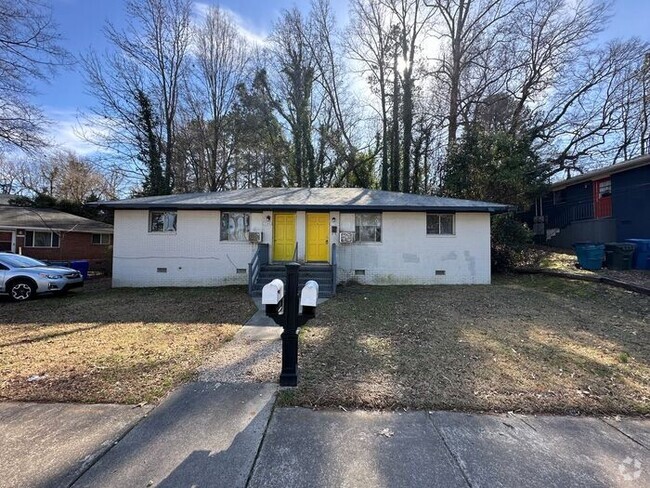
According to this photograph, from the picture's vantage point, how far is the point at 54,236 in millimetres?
18656

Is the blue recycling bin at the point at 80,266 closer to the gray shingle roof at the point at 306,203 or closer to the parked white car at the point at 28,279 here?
the parked white car at the point at 28,279

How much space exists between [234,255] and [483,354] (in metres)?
8.99

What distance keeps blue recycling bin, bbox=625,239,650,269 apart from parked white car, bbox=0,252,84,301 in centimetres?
1867

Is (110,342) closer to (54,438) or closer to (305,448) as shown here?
(54,438)

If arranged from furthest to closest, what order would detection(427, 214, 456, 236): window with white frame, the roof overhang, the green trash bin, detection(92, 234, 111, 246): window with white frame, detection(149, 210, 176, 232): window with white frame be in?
detection(92, 234, 111, 246): window with white frame < detection(427, 214, 456, 236): window with white frame < detection(149, 210, 176, 232): window with white frame < the roof overhang < the green trash bin

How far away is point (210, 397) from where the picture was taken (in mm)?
3555

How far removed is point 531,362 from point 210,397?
422cm

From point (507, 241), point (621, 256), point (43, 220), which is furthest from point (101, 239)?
point (621, 256)

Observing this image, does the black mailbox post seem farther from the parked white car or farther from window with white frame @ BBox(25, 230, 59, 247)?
window with white frame @ BBox(25, 230, 59, 247)

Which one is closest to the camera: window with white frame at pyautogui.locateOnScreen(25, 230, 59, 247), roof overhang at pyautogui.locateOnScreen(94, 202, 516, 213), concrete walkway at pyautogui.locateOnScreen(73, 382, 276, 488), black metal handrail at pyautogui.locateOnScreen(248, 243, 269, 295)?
concrete walkway at pyautogui.locateOnScreen(73, 382, 276, 488)

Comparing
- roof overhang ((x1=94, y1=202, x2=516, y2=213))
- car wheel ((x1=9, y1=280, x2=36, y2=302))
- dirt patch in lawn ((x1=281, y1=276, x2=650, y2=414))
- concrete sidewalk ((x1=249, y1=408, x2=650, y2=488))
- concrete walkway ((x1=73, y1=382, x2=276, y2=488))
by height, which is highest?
roof overhang ((x1=94, y1=202, x2=516, y2=213))

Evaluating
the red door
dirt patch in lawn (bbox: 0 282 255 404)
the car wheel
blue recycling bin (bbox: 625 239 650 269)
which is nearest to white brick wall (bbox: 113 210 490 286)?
dirt patch in lawn (bbox: 0 282 255 404)

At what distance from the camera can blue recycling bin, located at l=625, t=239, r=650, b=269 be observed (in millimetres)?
11109

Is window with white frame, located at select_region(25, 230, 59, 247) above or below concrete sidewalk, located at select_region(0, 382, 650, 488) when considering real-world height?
above
